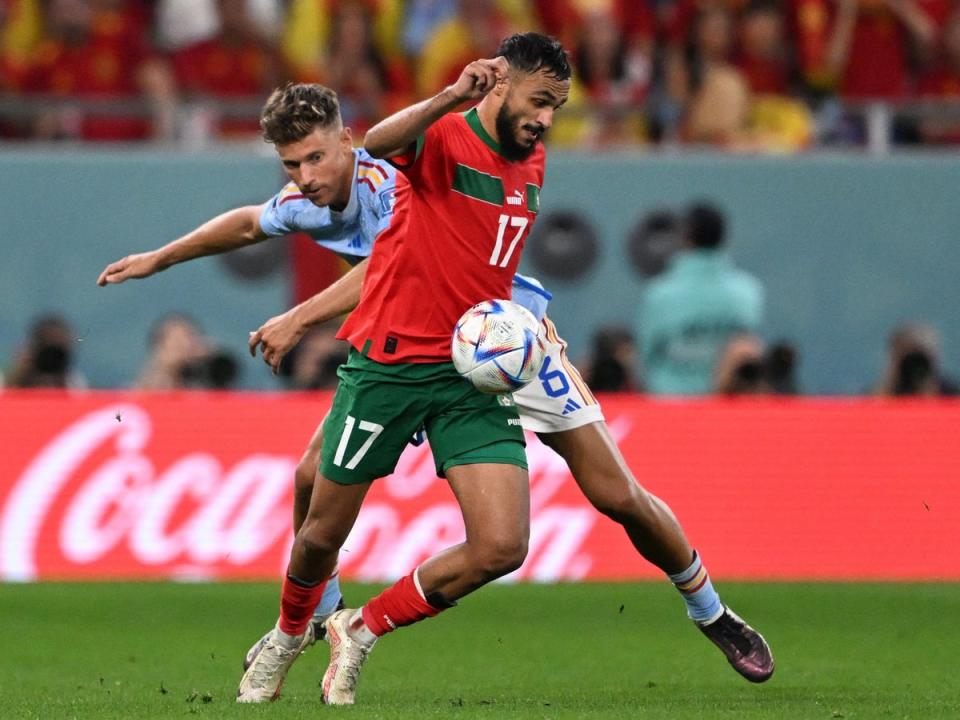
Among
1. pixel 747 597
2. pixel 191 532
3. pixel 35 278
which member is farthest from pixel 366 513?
pixel 35 278

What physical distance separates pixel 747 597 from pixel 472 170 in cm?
583

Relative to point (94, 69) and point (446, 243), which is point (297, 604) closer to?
point (446, 243)

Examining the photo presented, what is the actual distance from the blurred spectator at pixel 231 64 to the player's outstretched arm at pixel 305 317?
8.91 meters

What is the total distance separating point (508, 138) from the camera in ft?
22.6

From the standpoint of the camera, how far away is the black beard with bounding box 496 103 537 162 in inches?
270

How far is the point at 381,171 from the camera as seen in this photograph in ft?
25.3

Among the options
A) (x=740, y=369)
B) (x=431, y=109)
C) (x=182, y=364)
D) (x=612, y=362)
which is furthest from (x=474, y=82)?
(x=182, y=364)

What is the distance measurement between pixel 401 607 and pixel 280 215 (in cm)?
165

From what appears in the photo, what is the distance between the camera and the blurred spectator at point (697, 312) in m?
12.6

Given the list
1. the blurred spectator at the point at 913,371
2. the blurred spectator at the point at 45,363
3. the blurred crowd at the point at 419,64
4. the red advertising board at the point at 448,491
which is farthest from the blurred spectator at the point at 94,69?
the blurred spectator at the point at 913,371

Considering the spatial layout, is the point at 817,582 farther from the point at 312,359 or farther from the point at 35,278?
the point at 35,278

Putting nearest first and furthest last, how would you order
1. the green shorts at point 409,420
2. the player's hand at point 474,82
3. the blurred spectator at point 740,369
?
the player's hand at point 474,82 < the green shorts at point 409,420 < the blurred spectator at point 740,369

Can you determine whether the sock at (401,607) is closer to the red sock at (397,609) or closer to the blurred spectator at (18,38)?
the red sock at (397,609)

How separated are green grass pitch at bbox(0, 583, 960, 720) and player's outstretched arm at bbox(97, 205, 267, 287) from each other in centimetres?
166
